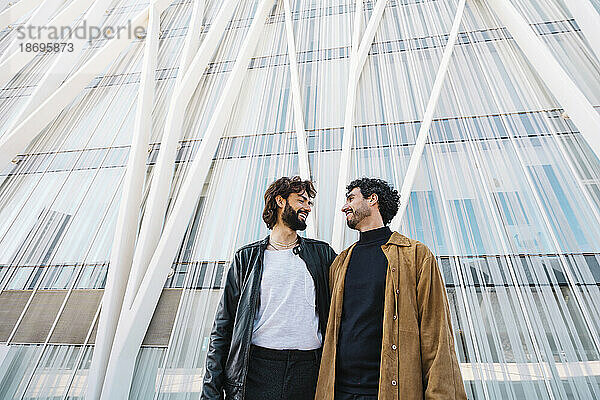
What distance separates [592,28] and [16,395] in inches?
228

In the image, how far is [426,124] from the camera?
11.5ft

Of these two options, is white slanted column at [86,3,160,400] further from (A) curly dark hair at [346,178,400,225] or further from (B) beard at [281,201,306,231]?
(A) curly dark hair at [346,178,400,225]

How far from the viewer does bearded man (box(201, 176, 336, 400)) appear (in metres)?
1.64

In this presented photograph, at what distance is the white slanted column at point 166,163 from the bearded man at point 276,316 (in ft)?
5.16

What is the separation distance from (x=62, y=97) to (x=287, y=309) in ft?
13.6

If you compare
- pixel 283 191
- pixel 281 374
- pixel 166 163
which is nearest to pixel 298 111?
pixel 166 163

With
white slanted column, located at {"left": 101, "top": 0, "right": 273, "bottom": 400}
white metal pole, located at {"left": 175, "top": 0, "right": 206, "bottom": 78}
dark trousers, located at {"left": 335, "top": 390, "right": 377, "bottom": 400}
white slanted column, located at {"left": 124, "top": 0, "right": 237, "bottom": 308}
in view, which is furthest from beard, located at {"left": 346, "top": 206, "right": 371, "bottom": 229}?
white metal pole, located at {"left": 175, "top": 0, "right": 206, "bottom": 78}

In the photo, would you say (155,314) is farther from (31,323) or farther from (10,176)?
(10,176)

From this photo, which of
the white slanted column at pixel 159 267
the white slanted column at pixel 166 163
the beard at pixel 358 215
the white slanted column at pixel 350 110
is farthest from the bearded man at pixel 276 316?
the white slanted column at pixel 166 163

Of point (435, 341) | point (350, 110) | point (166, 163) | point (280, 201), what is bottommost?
point (435, 341)

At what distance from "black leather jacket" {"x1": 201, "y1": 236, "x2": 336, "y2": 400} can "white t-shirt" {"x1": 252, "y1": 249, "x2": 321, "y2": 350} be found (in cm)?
4

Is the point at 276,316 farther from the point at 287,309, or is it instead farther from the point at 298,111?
the point at 298,111

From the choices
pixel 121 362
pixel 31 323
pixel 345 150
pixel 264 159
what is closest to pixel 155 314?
pixel 121 362

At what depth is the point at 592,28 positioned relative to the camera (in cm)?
325
